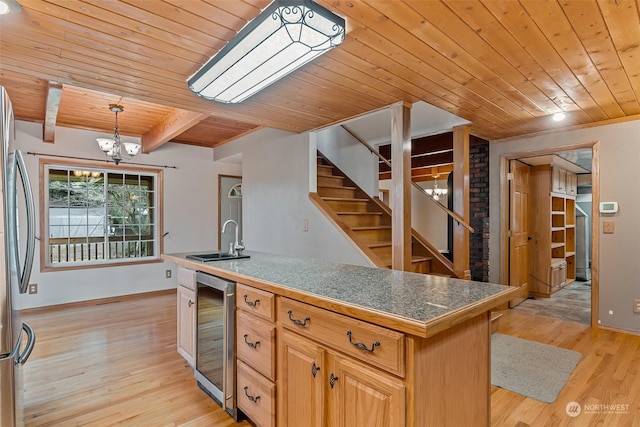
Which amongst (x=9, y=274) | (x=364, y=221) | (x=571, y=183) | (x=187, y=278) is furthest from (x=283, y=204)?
(x=571, y=183)

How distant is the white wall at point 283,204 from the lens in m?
3.70

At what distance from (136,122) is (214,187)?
1761 millimetres

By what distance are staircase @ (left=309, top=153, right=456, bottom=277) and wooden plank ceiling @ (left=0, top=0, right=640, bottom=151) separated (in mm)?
1174

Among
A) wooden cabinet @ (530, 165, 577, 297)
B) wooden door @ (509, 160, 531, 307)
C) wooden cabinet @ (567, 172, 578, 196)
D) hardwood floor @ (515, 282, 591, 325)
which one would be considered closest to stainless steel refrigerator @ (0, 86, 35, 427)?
wooden door @ (509, 160, 531, 307)

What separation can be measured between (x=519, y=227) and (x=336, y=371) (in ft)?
13.8

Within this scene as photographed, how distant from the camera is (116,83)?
2426 mm

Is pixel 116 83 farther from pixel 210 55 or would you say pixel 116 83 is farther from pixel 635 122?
pixel 635 122

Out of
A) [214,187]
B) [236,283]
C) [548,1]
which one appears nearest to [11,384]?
[236,283]

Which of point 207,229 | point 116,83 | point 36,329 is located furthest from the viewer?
point 207,229

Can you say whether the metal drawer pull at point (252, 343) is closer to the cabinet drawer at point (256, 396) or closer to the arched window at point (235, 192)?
the cabinet drawer at point (256, 396)

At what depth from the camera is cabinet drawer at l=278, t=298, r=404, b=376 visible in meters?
1.20

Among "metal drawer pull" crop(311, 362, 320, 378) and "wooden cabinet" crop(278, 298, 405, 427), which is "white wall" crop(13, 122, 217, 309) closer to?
"wooden cabinet" crop(278, 298, 405, 427)

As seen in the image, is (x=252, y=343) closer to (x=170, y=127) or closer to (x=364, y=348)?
(x=364, y=348)

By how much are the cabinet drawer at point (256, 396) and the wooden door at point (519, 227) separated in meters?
3.47
